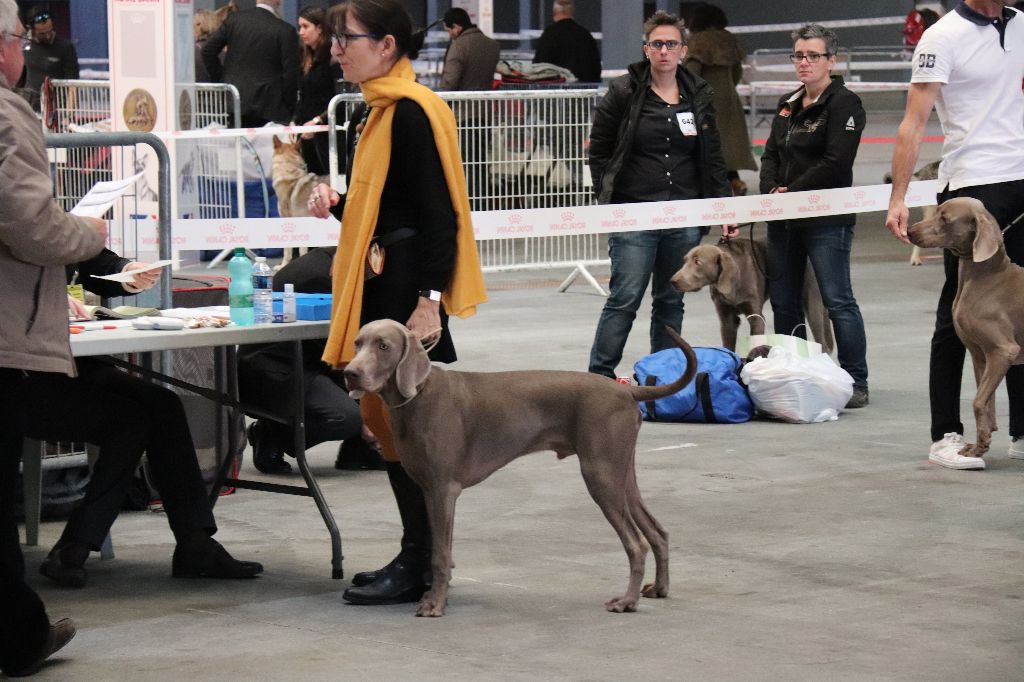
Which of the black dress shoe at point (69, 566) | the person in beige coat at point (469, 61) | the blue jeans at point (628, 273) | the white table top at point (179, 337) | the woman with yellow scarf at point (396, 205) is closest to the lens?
the woman with yellow scarf at point (396, 205)

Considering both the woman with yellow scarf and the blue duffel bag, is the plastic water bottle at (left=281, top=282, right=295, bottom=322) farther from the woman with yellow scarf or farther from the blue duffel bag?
the blue duffel bag

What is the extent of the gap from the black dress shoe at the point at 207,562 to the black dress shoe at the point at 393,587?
15.8 inches

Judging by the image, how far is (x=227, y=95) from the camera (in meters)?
12.9

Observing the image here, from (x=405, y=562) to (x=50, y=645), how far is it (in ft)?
3.53

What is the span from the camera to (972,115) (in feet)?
20.9

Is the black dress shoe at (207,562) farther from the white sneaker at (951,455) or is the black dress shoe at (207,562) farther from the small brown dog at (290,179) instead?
the small brown dog at (290,179)

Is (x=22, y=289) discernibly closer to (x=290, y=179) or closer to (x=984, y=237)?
(x=984, y=237)

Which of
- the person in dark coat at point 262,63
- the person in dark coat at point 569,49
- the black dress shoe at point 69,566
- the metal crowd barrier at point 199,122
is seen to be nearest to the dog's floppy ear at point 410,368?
the black dress shoe at point 69,566

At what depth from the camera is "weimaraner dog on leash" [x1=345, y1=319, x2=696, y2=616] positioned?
14.7 ft

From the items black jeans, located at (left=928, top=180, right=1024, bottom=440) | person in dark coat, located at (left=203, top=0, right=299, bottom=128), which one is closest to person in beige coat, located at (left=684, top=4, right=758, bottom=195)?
person in dark coat, located at (left=203, top=0, right=299, bottom=128)

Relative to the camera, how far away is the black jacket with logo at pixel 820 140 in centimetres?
781

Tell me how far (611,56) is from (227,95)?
947 cm

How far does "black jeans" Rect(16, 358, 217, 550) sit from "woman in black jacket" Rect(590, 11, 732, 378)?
10.5 feet

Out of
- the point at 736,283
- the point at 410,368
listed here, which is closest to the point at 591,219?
the point at 736,283
